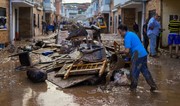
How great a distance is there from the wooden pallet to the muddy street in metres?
0.44

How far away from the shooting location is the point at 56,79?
30.2ft

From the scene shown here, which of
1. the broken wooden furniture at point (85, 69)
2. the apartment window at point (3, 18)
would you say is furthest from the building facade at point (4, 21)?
the broken wooden furniture at point (85, 69)

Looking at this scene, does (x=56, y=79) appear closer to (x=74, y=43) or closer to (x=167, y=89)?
(x=167, y=89)

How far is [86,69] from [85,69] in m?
0.04

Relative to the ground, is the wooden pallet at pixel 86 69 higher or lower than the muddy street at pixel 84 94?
higher

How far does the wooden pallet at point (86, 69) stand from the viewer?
8.77 m

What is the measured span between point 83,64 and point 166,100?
314 cm

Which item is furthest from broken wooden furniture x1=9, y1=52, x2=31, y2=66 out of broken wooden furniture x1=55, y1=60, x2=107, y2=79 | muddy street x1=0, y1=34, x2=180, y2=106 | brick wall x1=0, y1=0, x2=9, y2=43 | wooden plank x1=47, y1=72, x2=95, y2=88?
brick wall x1=0, y1=0, x2=9, y2=43

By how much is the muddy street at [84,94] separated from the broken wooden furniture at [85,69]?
42 cm

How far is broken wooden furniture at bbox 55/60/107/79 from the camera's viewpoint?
877cm

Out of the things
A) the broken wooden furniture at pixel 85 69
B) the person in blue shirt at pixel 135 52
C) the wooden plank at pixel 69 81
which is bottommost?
the wooden plank at pixel 69 81

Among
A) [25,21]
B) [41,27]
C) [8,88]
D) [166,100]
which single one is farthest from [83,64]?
[41,27]

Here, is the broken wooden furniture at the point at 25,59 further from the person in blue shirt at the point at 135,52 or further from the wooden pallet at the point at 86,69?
the person in blue shirt at the point at 135,52

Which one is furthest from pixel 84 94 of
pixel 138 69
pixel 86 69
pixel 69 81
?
pixel 138 69
